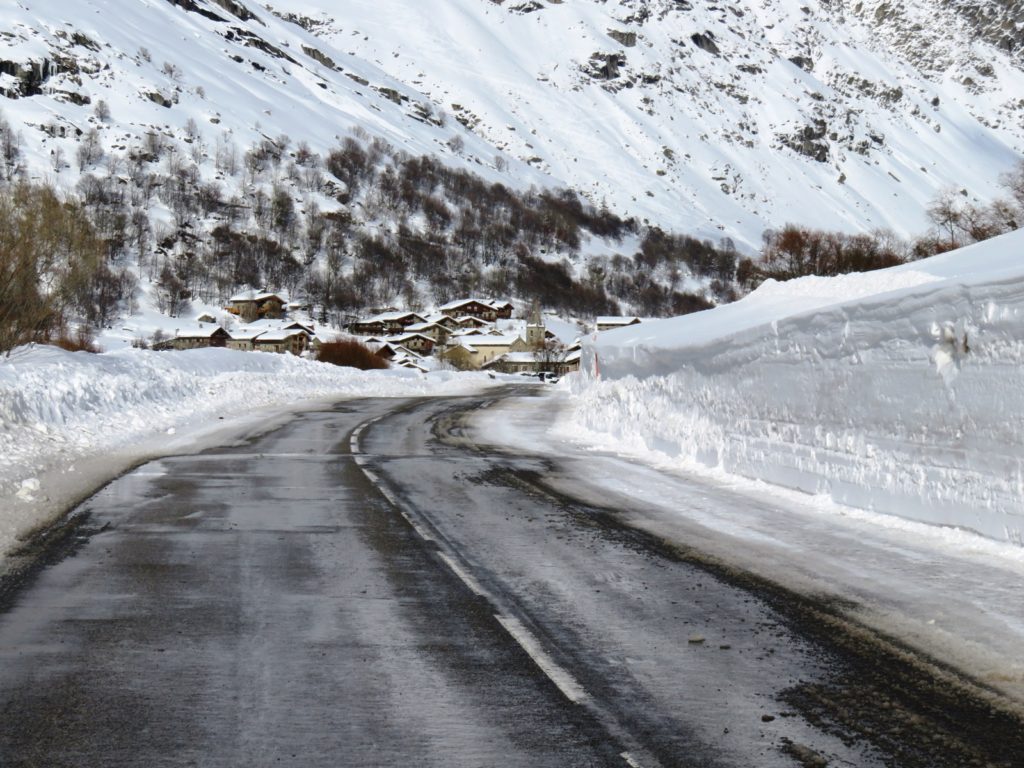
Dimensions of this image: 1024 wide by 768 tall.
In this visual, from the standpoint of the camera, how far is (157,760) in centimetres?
386

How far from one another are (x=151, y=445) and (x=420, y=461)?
502 centimetres

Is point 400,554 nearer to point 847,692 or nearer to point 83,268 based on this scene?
point 847,692

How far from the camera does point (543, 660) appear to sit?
5113 millimetres

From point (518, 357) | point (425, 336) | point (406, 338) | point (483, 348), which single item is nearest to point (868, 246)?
point (518, 357)

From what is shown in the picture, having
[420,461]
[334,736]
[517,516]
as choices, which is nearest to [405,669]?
[334,736]

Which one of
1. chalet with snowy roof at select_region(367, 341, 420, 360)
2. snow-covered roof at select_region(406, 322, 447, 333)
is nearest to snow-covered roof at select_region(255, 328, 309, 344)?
chalet with snowy roof at select_region(367, 341, 420, 360)

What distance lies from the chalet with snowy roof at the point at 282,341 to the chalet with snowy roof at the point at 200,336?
4.76 meters

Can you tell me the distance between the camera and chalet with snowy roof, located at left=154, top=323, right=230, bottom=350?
419 ft

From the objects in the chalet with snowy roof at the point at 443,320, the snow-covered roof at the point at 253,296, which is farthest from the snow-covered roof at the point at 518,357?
the snow-covered roof at the point at 253,296

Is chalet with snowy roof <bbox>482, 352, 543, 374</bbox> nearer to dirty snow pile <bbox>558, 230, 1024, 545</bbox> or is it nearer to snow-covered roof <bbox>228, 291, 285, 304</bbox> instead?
snow-covered roof <bbox>228, 291, 285, 304</bbox>

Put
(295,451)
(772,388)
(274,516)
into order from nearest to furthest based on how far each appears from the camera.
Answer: (274,516), (772,388), (295,451)

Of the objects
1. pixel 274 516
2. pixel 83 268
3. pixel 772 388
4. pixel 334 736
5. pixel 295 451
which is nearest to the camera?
pixel 334 736

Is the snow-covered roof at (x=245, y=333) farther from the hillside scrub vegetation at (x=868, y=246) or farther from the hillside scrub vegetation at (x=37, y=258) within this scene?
the hillside scrub vegetation at (x=37, y=258)

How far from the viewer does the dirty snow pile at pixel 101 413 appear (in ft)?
36.8
